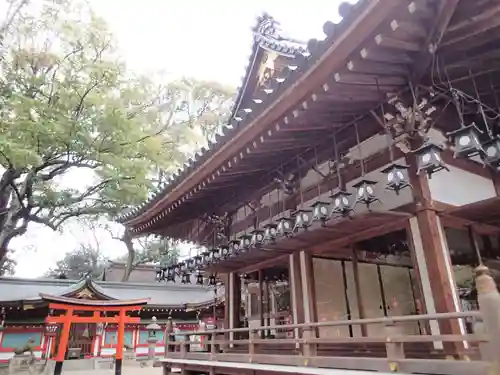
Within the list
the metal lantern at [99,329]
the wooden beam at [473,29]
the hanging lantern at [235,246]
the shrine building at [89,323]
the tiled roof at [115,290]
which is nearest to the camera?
the wooden beam at [473,29]

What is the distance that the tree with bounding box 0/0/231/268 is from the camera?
35.6ft

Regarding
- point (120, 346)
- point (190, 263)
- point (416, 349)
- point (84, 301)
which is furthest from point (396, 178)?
point (84, 301)

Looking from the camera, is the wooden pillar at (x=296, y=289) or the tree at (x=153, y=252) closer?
the wooden pillar at (x=296, y=289)

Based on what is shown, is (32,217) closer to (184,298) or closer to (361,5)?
(184,298)

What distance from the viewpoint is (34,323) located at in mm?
18250

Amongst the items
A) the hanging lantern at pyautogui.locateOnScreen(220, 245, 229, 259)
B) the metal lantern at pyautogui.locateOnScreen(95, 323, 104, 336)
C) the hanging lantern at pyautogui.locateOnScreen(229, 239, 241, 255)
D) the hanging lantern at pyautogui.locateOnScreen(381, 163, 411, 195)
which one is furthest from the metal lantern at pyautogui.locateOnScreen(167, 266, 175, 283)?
the metal lantern at pyautogui.locateOnScreen(95, 323, 104, 336)

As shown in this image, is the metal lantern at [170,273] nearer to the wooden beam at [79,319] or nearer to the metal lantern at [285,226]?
the metal lantern at [285,226]

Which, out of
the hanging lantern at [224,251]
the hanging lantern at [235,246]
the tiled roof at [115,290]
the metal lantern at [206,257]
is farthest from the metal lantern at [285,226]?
the tiled roof at [115,290]

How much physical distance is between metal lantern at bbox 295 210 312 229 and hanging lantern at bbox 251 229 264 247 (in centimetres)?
94

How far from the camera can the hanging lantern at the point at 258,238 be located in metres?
6.27

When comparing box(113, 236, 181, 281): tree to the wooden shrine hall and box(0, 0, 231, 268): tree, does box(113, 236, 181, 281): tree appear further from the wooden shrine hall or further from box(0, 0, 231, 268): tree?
the wooden shrine hall

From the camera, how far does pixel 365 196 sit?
15.1 feet

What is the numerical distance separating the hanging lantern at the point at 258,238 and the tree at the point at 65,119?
7.36 metres

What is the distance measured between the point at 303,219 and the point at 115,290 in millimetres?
22914
